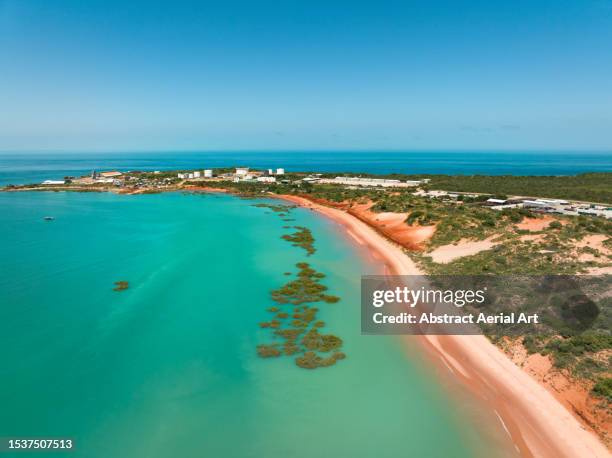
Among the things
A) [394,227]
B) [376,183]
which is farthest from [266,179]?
[394,227]

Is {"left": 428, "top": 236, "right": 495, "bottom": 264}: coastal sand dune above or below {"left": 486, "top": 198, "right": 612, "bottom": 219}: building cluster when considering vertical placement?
below

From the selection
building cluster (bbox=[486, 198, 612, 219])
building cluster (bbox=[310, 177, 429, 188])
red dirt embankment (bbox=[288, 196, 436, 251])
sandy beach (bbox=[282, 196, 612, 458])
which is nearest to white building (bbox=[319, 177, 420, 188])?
building cluster (bbox=[310, 177, 429, 188])

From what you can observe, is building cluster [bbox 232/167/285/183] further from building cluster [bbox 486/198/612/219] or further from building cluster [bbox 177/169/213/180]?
building cluster [bbox 486/198/612/219]

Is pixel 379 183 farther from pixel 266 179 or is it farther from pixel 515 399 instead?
pixel 515 399

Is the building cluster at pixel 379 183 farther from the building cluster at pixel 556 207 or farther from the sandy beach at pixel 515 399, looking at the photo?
the sandy beach at pixel 515 399

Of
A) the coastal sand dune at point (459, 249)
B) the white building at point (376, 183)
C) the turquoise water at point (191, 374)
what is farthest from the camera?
the white building at point (376, 183)

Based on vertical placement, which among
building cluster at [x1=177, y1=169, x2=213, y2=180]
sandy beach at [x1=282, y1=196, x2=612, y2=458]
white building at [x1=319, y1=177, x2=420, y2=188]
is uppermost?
building cluster at [x1=177, y1=169, x2=213, y2=180]

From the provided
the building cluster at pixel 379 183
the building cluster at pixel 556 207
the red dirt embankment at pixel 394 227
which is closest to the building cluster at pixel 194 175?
the building cluster at pixel 379 183
